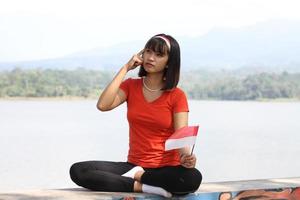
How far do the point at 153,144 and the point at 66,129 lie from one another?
13.7 meters

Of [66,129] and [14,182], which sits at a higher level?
[14,182]

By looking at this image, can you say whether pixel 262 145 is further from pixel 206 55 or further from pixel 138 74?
pixel 206 55

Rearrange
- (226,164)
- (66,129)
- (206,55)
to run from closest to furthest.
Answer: (226,164) → (66,129) → (206,55)

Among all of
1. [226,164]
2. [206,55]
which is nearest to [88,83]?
[226,164]

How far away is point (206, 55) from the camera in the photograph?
84.8 meters

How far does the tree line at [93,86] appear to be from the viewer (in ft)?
103

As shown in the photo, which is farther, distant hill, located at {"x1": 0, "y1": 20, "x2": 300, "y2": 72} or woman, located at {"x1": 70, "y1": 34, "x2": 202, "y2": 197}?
distant hill, located at {"x1": 0, "y1": 20, "x2": 300, "y2": 72}

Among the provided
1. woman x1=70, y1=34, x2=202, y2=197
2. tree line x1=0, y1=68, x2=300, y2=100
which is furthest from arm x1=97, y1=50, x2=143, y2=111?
tree line x1=0, y1=68, x2=300, y2=100

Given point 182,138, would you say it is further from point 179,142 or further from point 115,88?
point 115,88

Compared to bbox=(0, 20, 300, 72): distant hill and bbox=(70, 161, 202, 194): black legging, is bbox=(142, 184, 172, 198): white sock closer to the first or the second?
bbox=(70, 161, 202, 194): black legging

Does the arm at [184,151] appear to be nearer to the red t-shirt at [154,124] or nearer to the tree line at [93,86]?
the red t-shirt at [154,124]

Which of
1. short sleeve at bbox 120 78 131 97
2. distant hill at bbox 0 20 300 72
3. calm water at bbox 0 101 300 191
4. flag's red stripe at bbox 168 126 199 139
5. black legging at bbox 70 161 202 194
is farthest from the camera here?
distant hill at bbox 0 20 300 72

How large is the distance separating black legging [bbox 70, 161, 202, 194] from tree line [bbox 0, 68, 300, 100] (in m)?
27.5

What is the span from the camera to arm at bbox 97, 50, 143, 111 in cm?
322
